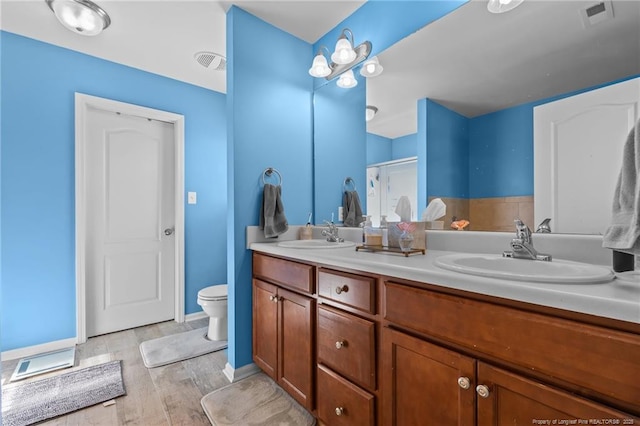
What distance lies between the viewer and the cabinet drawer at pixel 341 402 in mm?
1017

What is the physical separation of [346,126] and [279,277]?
3.86 feet

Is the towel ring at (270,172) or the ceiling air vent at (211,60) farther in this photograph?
the ceiling air vent at (211,60)

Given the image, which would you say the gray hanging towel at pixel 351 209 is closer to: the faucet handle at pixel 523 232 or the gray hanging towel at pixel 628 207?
the faucet handle at pixel 523 232

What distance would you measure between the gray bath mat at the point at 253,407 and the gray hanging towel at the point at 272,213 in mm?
893

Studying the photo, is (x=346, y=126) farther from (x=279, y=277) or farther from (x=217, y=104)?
(x=217, y=104)

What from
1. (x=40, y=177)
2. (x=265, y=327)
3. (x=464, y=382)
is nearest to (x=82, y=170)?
(x=40, y=177)

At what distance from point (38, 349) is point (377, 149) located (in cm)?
280

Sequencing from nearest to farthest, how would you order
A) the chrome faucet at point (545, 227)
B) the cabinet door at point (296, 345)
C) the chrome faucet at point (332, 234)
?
the chrome faucet at point (545, 227) < the cabinet door at point (296, 345) < the chrome faucet at point (332, 234)

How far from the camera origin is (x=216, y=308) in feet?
7.24

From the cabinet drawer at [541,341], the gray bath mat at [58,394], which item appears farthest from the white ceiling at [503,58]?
the gray bath mat at [58,394]

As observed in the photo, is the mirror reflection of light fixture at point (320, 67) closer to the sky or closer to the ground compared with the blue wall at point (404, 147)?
closer to the sky

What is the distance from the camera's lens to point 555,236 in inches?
41.6

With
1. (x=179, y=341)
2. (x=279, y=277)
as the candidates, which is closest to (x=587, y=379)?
(x=279, y=277)

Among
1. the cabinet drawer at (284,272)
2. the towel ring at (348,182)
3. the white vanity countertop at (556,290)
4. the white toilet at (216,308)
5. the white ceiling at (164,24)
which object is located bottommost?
the white toilet at (216,308)
